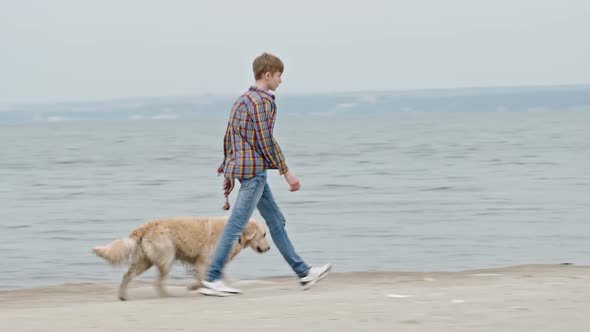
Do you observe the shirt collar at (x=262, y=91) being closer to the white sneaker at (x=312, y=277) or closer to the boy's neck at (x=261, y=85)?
the boy's neck at (x=261, y=85)

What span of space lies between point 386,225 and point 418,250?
283cm

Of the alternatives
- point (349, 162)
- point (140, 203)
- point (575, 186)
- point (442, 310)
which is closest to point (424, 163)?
point (349, 162)

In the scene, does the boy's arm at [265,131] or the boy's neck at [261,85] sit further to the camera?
the boy's neck at [261,85]

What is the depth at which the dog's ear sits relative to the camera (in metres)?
7.85

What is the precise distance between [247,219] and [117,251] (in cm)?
103

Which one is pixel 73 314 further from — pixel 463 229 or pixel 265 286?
pixel 463 229

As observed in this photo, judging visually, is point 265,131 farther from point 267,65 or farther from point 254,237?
point 254,237

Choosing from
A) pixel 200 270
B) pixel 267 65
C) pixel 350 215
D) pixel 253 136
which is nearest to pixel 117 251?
pixel 200 270

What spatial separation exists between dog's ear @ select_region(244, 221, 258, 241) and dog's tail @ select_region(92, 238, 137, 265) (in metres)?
0.99

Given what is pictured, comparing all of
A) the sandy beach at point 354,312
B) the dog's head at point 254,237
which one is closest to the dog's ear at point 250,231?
the dog's head at point 254,237

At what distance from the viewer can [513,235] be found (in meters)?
13.3

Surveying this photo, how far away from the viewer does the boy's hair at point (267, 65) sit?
6758mm

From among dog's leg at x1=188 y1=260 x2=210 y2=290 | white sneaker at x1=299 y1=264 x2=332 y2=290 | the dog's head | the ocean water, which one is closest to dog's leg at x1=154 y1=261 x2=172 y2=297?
dog's leg at x1=188 y1=260 x2=210 y2=290

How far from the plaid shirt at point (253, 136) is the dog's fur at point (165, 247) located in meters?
0.85
